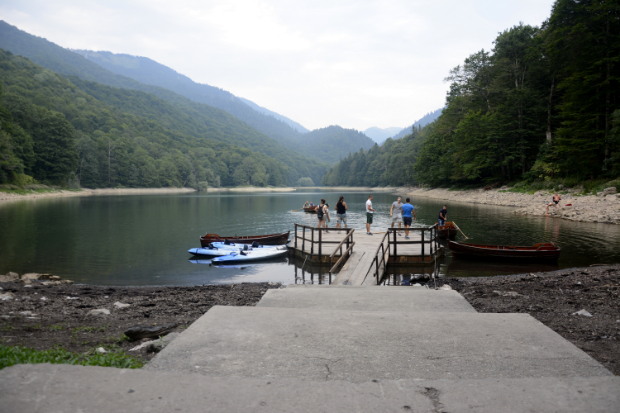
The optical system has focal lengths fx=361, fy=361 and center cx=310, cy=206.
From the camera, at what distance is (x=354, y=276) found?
13.5m

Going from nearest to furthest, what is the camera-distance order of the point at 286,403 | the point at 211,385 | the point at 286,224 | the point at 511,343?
the point at 286,403 < the point at 211,385 < the point at 511,343 < the point at 286,224

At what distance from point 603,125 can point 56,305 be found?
160 feet

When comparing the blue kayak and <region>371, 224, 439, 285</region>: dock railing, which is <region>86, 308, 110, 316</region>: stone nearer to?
<region>371, 224, 439, 285</region>: dock railing

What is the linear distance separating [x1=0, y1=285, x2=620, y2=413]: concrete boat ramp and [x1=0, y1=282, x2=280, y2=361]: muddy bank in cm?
123

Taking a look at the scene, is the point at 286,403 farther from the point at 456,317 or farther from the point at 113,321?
Answer: the point at 113,321

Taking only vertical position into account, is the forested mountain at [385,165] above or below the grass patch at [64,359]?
above

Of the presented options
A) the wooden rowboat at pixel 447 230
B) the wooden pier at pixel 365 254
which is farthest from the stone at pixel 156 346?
the wooden rowboat at pixel 447 230

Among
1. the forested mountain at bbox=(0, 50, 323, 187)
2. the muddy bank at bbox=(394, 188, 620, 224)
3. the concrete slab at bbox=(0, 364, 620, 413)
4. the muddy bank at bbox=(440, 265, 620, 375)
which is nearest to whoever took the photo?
the concrete slab at bbox=(0, 364, 620, 413)

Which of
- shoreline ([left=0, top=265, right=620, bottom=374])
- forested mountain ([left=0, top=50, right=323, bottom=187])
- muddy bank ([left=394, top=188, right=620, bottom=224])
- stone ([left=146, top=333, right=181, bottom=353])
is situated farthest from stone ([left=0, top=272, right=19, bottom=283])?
forested mountain ([left=0, top=50, right=323, bottom=187])

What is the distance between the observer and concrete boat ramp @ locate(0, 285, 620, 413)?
3.21m

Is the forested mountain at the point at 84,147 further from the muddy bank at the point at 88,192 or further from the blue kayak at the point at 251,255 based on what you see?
the blue kayak at the point at 251,255

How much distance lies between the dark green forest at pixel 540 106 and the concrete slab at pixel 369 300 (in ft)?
110

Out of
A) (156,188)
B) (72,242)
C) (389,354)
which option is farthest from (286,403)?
(156,188)

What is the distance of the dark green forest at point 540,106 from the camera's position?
36.2 m
